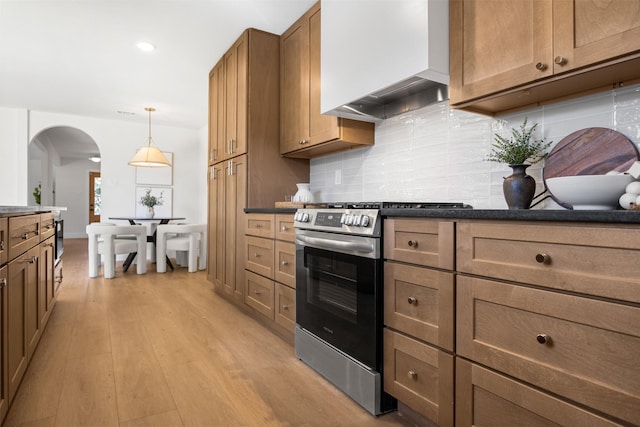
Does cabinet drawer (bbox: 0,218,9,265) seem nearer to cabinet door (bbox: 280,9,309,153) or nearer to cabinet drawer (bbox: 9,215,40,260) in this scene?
cabinet drawer (bbox: 9,215,40,260)

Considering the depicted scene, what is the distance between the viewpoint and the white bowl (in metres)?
1.19

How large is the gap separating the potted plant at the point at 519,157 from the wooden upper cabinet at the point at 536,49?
146 millimetres

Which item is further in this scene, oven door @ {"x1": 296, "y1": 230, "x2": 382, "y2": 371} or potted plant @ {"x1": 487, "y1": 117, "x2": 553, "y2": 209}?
oven door @ {"x1": 296, "y1": 230, "x2": 382, "y2": 371}

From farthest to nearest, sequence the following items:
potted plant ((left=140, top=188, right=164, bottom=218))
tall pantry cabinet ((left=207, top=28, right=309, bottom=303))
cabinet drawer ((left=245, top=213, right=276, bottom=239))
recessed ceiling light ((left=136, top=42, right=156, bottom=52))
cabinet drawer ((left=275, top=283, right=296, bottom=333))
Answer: potted plant ((left=140, top=188, right=164, bottom=218)) → recessed ceiling light ((left=136, top=42, right=156, bottom=52)) → tall pantry cabinet ((left=207, top=28, right=309, bottom=303)) → cabinet drawer ((left=245, top=213, right=276, bottom=239)) → cabinet drawer ((left=275, top=283, right=296, bottom=333))

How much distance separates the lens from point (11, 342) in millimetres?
1632

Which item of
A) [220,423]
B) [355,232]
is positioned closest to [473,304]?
[355,232]

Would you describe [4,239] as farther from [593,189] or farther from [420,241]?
[593,189]

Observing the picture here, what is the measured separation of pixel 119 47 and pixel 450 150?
325cm

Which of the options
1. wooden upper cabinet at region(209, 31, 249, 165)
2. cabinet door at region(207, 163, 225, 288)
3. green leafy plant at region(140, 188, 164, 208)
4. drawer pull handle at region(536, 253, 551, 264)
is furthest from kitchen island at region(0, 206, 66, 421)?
green leafy plant at region(140, 188, 164, 208)

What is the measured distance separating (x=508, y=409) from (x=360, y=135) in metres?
1.84

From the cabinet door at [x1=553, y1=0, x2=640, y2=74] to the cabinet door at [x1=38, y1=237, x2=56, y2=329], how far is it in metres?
2.98

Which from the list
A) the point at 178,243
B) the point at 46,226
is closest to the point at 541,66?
the point at 46,226

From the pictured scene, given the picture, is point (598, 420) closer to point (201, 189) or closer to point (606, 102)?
point (606, 102)

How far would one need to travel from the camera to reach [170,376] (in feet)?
6.52
